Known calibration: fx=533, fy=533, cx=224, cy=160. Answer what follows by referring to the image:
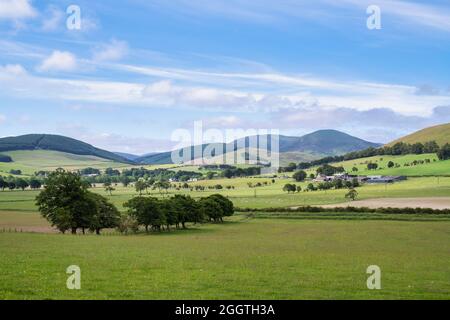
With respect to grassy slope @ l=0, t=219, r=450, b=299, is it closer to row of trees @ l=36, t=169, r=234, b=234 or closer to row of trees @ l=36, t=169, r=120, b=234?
row of trees @ l=36, t=169, r=120, b=234

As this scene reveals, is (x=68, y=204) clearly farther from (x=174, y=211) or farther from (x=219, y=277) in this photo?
(x=219, y=277)

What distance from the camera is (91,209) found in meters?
85.2

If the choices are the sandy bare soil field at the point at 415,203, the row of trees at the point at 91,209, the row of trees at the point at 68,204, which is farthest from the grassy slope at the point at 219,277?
the sandy bare soil field at the point at 415,203

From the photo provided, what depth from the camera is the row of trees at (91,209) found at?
83.4 m

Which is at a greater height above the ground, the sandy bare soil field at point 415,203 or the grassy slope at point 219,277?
the sandy bare soil field at point 415,203

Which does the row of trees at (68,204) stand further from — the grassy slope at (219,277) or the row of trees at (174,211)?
the grassy slope at (219,277)

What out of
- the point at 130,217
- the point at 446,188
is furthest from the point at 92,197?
the point at 446,188

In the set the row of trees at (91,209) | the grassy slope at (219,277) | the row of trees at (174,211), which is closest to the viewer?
the grassy slope at (219,277)

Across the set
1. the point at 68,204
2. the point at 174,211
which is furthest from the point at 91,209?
the point at 174,211

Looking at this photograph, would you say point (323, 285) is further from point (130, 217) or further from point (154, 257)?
point (130, 217)
